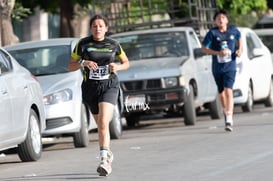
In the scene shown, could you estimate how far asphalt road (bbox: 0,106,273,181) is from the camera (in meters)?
11.1

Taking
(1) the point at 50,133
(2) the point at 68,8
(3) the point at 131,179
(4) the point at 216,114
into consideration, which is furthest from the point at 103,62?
(2) the point at 68,8

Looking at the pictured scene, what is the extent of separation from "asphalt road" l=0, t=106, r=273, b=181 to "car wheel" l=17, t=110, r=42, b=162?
0.12 meters

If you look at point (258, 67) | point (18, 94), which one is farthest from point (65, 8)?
point (18, 94)

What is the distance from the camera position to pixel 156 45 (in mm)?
19641

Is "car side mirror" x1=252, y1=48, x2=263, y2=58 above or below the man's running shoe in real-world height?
above

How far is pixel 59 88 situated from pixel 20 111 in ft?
7.17

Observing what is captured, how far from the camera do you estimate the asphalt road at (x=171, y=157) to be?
11062 mm

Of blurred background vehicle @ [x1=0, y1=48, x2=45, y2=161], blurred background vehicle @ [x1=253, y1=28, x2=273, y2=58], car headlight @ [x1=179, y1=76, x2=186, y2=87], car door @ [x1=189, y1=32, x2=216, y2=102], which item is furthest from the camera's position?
blurred background vehicle @ [x1=253, y1=28, x2=273, y2=58]

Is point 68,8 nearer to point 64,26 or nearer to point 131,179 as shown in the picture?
point 64,26

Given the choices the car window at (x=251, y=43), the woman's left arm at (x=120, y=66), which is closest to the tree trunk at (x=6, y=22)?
the car window at (x=251, y=43)

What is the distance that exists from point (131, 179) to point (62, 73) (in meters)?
5.34

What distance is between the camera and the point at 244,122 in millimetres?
18562

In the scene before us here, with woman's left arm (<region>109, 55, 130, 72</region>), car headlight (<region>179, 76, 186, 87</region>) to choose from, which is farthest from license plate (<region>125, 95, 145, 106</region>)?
woman's left arm (<region>109, 55, 130, 72</region>)

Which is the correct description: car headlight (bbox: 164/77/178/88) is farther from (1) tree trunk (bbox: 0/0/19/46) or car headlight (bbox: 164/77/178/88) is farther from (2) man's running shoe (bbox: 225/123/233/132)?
(1) tree trunk (bbox: 0/0/19/46)
